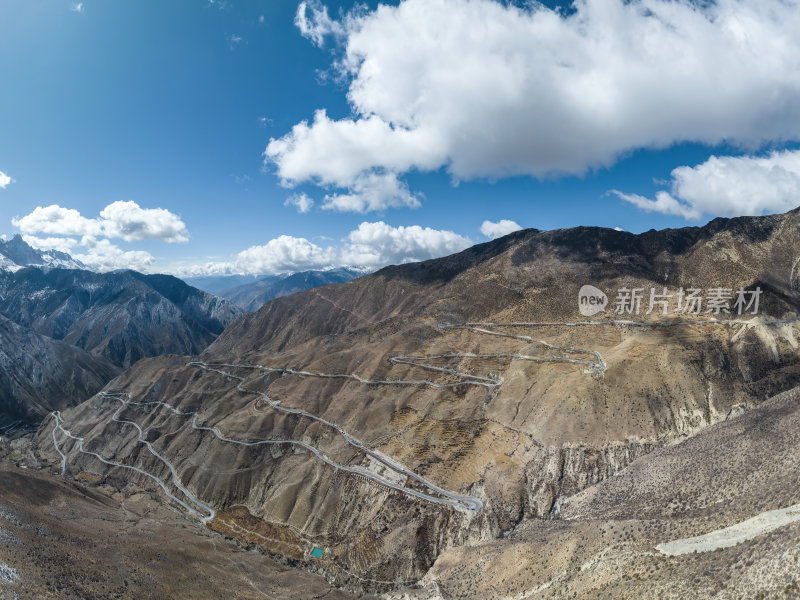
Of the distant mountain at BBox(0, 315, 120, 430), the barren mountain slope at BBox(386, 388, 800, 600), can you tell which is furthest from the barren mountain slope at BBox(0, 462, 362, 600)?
the distant mountain at BBox(0, 315, 120, 430)

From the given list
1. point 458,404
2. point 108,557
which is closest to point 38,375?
point 108,557

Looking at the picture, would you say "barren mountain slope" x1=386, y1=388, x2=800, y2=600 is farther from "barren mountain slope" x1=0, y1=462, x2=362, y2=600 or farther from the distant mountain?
the distant mountain

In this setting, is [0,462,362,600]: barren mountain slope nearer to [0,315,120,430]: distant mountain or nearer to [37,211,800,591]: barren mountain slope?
[37,211,800,591]: barren mountain slope

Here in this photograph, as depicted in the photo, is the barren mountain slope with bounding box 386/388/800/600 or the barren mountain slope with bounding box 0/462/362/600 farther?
the barren mountain slope with bounding box 0/462/362/600

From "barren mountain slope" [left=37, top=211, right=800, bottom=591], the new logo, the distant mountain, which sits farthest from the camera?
the distant mountain

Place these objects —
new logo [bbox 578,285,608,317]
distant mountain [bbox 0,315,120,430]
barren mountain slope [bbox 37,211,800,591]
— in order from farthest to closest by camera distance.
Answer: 1. distant mountain [bbox 0,315,120,430]
2. new logo [bbox 578,285,608,317]
3. barren mountain slope [bbox 37,211,800,591]

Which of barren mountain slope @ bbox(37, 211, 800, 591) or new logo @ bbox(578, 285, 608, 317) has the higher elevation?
new logo @ bbox(578, 285, 608, 317)

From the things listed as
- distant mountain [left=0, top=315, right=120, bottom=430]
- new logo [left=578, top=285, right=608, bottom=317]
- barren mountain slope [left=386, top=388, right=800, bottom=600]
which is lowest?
distant mountain [left=0, top=315, right=120, bottom=430]

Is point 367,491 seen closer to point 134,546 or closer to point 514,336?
point 134,546
